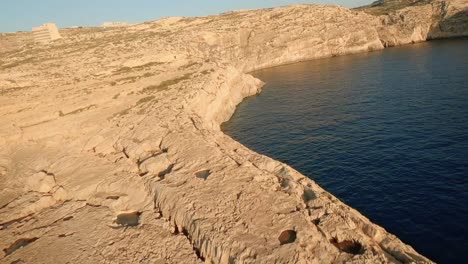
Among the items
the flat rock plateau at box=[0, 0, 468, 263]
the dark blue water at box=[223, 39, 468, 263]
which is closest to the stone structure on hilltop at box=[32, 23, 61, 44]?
the flat rock plateau at box=[0, 0, 468, 263]

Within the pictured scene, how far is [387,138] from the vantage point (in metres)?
46.3

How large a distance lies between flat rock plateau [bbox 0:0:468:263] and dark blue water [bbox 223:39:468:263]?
5.65 meters

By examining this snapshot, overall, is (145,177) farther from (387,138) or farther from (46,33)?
(46,33)

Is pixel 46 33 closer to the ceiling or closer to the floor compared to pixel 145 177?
closer to the ceiling

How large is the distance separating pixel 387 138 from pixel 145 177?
30.0 metres

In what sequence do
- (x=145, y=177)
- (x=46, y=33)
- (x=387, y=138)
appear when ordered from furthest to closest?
(x=46, y=33) → (x=387, y=138) → (x=145, y=177)

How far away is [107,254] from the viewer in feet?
82.7

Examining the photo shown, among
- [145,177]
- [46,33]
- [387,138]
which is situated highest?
[46,33]

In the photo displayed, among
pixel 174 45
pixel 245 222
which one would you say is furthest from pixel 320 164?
pixel 174 45

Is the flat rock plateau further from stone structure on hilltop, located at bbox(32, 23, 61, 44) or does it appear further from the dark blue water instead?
stone structure on hilltop, located at bbox(32, 23, 61, 44)

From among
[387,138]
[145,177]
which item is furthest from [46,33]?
[387,138]

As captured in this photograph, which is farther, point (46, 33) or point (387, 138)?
point (46, 33)

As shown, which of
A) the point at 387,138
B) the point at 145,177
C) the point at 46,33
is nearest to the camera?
the point at 145,177

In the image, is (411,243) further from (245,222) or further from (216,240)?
(216,240)
